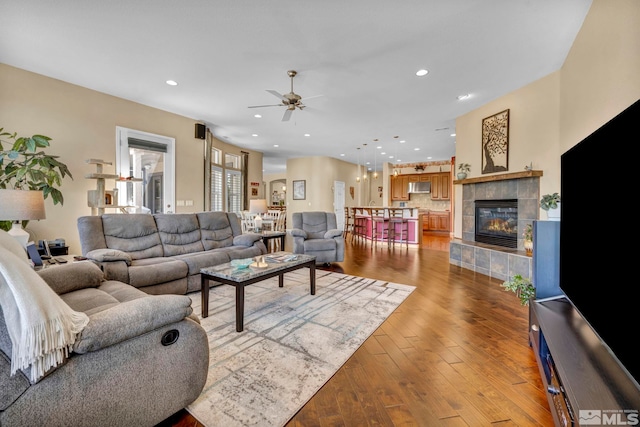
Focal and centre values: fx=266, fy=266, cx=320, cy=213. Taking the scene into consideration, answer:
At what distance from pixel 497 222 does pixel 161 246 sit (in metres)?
5.38

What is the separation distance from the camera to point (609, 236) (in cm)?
111

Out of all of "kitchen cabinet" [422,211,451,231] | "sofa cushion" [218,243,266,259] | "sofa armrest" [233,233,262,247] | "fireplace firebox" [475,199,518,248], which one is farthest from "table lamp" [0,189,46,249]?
"kitchen cabinet" [422,211,451,231]

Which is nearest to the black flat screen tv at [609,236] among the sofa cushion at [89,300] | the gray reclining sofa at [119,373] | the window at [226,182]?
the gray reclining sofa at [119,373]

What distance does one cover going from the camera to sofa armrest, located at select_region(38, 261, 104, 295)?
190 cm

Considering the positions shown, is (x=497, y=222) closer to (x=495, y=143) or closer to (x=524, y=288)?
(x=495, y=143)

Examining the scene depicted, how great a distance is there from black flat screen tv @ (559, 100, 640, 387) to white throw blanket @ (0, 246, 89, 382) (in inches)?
79.8

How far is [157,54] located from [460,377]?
4.47 m

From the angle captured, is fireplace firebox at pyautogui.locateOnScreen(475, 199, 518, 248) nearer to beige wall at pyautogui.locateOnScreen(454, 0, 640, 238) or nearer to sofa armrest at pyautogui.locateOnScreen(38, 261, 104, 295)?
beige wall at pyautogui.locateOnScreen(454, 0, 640, 238)

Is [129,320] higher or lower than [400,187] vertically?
lower

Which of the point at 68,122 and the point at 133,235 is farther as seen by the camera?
the point at 68,122

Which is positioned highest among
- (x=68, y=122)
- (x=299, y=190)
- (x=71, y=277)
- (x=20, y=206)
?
(x=68, y=122)

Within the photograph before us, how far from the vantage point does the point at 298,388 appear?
5.36 feet

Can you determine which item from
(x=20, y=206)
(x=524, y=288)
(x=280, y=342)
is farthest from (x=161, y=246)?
(x=524, y=288)

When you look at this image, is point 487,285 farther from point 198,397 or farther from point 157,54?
point 157,54
